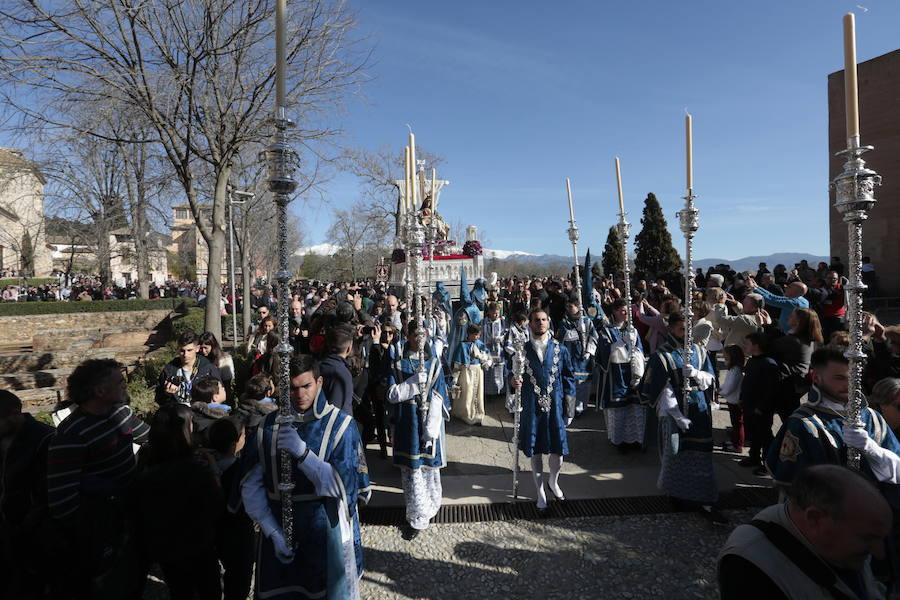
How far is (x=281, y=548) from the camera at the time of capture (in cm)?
268

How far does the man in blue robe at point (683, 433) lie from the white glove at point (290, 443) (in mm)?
3536

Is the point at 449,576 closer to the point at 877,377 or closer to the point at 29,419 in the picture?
the point at 29,419

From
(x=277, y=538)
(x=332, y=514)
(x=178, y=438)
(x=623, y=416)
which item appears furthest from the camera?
(x=623, y=416)

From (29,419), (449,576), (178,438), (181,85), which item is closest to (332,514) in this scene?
(178,438)

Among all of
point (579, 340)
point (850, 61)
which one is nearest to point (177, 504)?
point (850, 61)

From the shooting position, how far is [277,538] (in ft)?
8.84

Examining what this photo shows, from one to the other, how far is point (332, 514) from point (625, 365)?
15.8 ft

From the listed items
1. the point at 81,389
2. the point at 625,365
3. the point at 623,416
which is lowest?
the point at 623,416

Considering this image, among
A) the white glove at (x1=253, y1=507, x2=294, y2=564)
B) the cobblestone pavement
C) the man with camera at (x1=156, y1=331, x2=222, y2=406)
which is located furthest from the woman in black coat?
the man with camera at (x1=156, y1=331, x2=222, y2=406)

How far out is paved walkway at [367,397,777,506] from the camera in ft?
18.0

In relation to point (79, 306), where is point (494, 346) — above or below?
below

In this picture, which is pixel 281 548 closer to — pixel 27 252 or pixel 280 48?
pixel 280 48

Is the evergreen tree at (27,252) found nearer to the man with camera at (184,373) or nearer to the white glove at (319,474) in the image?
the man with camera at (184,373)

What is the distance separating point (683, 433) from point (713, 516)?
A: 2.61ft
